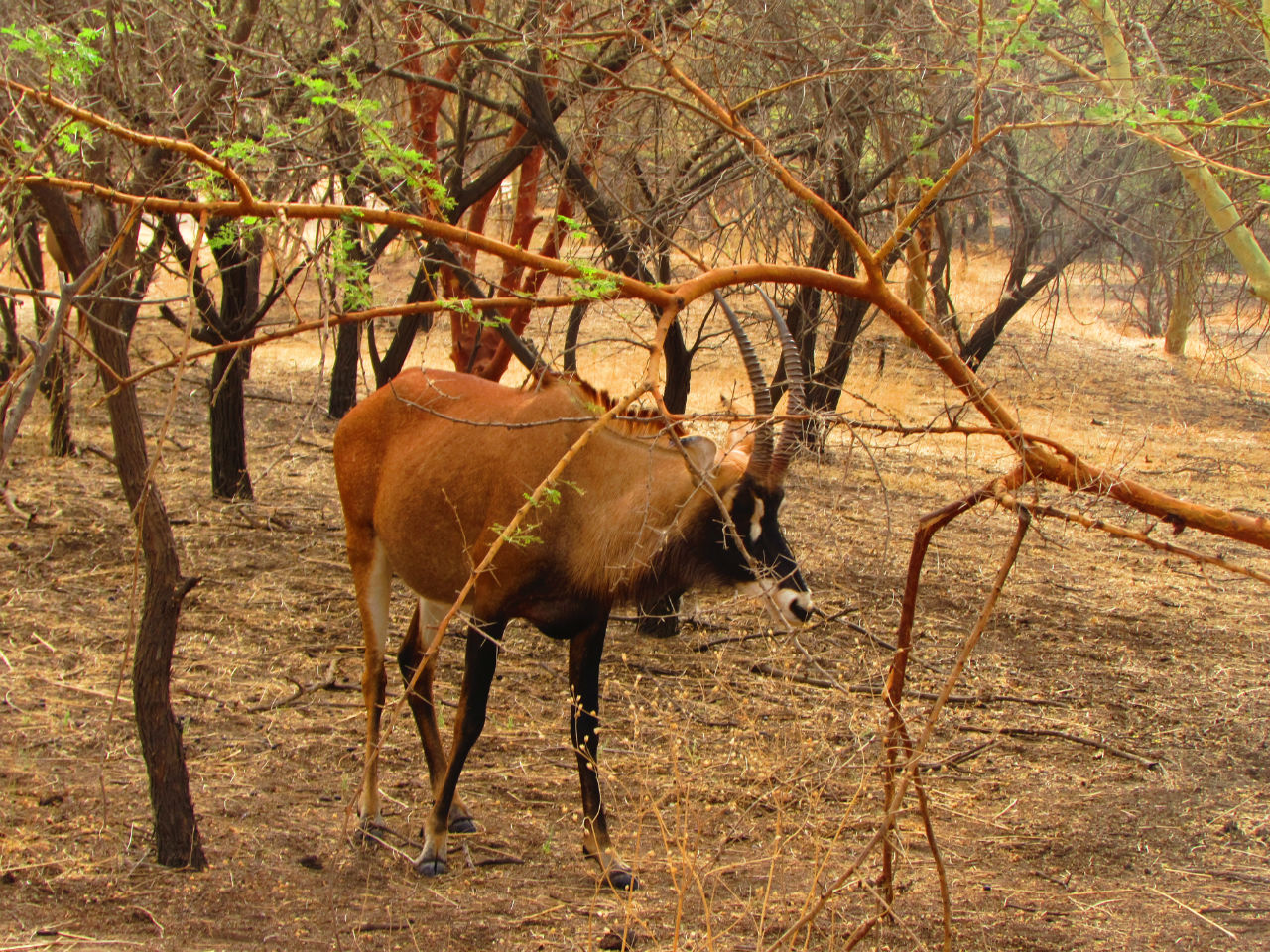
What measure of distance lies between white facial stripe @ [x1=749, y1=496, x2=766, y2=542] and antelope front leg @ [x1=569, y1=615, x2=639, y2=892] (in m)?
0.71

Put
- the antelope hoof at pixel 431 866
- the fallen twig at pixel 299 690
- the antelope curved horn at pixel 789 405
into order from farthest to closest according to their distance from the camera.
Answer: the fallen twig at pixel 299 690 → the antelope hoof at pixel 431 866 → the antelope curved horn at pixel 789 405

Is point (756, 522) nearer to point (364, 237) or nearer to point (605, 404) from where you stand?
point (605, 404)

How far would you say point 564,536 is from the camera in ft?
16.2

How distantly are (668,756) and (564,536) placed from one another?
134 cm

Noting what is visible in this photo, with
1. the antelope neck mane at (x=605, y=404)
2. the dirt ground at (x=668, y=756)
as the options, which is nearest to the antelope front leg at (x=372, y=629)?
the dirt ground at (x=668, y=756)

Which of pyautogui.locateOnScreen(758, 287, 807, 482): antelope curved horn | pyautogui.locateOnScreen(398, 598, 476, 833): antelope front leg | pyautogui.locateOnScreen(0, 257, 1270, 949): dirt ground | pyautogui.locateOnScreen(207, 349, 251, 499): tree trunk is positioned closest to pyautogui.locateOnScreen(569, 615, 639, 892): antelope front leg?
pyautogui.locateOnScreen(0, 257, 1270, 949): dirt ground

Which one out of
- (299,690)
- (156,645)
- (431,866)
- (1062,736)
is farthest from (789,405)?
(299,690)

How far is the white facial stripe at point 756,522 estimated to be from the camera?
468cm

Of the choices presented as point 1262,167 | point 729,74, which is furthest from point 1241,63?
point 729,74

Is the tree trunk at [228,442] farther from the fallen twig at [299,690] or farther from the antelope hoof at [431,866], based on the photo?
the antelope hoof at [431,866]

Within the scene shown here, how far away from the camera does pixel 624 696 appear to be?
6.58 metres

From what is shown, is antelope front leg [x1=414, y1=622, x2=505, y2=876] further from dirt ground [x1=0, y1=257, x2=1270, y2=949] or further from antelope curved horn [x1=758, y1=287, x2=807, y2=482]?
antelope curved horn [x1=758, y1=287, x2=807, y2=482]

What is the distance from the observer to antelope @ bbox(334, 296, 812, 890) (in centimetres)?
475

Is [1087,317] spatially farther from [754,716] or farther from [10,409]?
[10,409]
